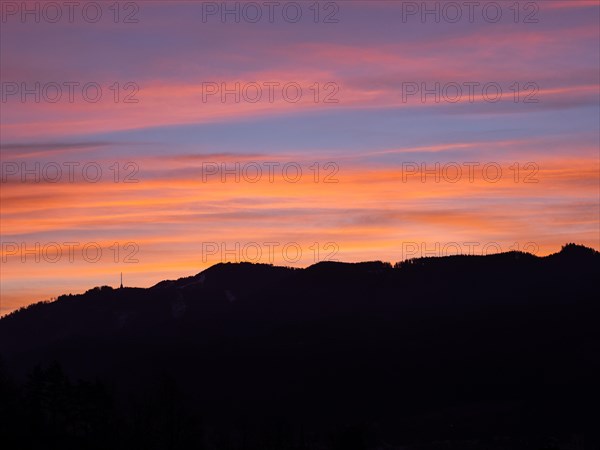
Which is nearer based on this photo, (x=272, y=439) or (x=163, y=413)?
(x=163, y=413)

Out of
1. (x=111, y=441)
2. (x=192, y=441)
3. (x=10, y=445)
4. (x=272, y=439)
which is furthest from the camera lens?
(x=272, y=439)

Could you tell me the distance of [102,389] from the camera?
447 ft

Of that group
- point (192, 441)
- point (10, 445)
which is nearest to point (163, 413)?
point (192, 441)

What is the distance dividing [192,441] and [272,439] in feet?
101

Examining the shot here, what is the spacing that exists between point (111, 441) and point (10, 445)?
78.0 ft

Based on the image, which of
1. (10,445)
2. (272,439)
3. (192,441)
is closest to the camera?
(10,445)

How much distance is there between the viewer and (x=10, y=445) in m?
111

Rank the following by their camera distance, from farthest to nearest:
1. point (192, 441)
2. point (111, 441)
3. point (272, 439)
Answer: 1. point (272, 439)
2. point (192, 441)
3. point (111, 441)

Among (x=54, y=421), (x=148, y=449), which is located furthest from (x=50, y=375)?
(x=148, y=449)

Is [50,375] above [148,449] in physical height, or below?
above

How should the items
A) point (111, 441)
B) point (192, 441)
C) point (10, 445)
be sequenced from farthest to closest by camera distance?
point (192, 441)
point (111, 441)
point (10, 445)

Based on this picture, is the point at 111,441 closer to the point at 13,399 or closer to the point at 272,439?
the point at 13,399

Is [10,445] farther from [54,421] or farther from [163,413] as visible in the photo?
[163,413]

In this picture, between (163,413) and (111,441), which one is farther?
(163,413)
